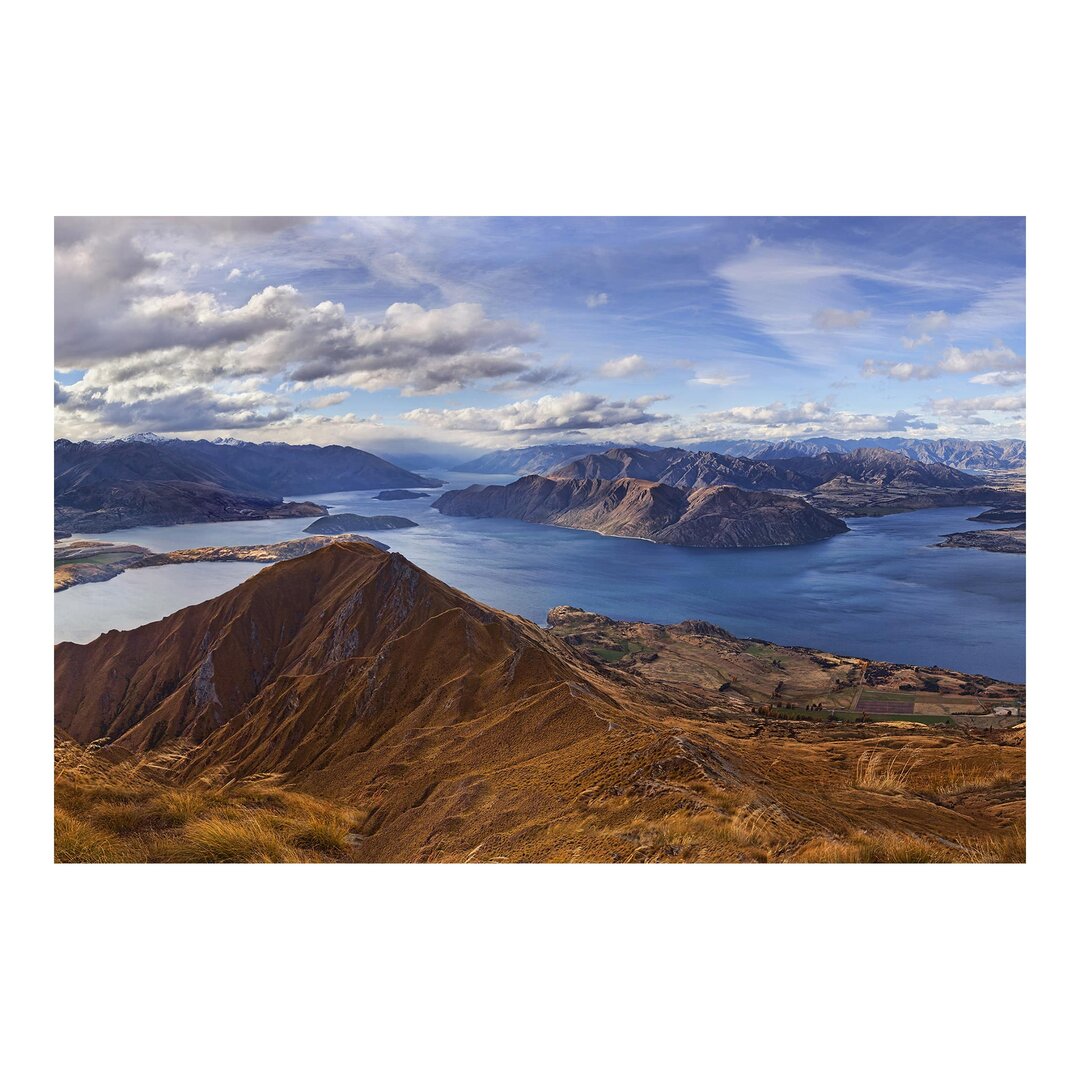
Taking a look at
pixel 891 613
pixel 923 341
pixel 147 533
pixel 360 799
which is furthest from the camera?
pixel 891 613

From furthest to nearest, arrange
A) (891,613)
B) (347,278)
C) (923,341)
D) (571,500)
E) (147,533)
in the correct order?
1. (571,500)
2. (891,613)
3. (147,533)
4. (923,341)
5. (347,278)

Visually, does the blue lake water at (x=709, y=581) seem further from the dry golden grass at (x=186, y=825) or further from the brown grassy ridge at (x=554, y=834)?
the brown grassy ridge at (x=554, y=834)

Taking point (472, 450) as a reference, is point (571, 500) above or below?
below

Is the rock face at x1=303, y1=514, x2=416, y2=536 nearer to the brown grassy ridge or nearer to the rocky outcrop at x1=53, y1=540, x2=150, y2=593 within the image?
the rocky outcrop at x1=53, y1=540, x2=150, y2=593

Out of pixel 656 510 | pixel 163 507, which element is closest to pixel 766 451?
pixel 656 510

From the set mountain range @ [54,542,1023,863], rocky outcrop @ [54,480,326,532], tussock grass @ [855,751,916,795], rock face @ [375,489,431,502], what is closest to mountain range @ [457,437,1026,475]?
rock face @ [375,489,431,502]

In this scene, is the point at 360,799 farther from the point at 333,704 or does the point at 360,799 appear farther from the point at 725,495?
the point at 725,495
